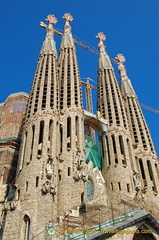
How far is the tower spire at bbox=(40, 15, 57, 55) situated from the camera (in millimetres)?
38188

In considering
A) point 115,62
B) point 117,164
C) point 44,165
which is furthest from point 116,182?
point 115,62

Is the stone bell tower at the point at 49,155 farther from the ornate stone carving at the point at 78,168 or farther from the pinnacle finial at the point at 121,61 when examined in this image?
the pinnacle finial at the point at 121,61

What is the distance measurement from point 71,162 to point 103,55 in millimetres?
23861

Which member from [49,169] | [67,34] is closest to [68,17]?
[67,34]

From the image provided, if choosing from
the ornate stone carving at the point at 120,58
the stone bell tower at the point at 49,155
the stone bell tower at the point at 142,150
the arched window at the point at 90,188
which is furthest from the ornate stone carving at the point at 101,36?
the arched window at the point at 90,188

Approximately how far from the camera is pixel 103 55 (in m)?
46.8

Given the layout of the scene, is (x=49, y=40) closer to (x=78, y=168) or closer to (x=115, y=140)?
(x=115, y=140)

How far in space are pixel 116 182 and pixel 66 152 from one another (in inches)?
252

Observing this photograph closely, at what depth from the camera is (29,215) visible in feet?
71.9

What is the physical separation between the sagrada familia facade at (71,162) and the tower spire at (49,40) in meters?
0.13

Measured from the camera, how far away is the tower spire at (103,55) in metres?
44.8

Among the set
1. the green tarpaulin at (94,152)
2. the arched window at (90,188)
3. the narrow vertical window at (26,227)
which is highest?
the green tarpaulin at (94,152)

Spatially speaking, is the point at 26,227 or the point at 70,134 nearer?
the point at 26,227

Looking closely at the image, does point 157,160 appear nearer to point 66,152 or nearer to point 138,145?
point 138,145
